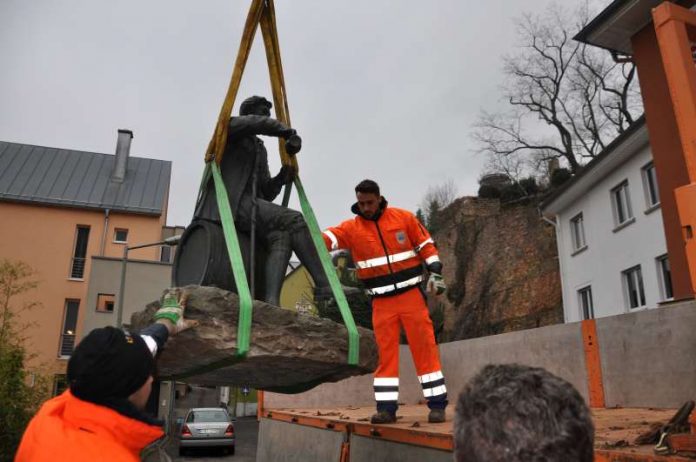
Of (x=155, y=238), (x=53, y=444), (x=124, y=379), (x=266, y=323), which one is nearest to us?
(x=53, y=444)

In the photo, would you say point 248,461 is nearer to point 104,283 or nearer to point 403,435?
point 104,283

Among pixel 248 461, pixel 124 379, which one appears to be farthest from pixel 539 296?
pixel 124 379

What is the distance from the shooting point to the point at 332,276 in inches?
145

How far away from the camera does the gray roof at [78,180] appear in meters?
24.1

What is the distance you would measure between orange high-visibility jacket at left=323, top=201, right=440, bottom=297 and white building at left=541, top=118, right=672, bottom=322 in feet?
38.4

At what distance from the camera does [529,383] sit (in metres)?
1.04

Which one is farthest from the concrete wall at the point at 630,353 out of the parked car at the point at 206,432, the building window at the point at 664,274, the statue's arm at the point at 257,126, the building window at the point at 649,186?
the parked car at the point at 206,432

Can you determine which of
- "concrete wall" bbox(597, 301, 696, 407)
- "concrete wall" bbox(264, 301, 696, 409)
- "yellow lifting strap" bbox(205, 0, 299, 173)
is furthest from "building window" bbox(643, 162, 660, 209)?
"yellow lifting strap" bbox(205, 0, 299, 173)

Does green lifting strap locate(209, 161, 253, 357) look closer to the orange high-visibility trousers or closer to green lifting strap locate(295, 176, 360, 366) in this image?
green lifting strap locate(295, 176, 360, 366)

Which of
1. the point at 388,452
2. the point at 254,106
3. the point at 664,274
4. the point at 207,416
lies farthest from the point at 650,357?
the point at 207,416

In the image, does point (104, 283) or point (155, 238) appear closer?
point (104, 283)

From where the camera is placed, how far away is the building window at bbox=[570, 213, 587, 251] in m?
19.2

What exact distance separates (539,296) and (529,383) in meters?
22.2

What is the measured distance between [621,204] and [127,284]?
726 inches
